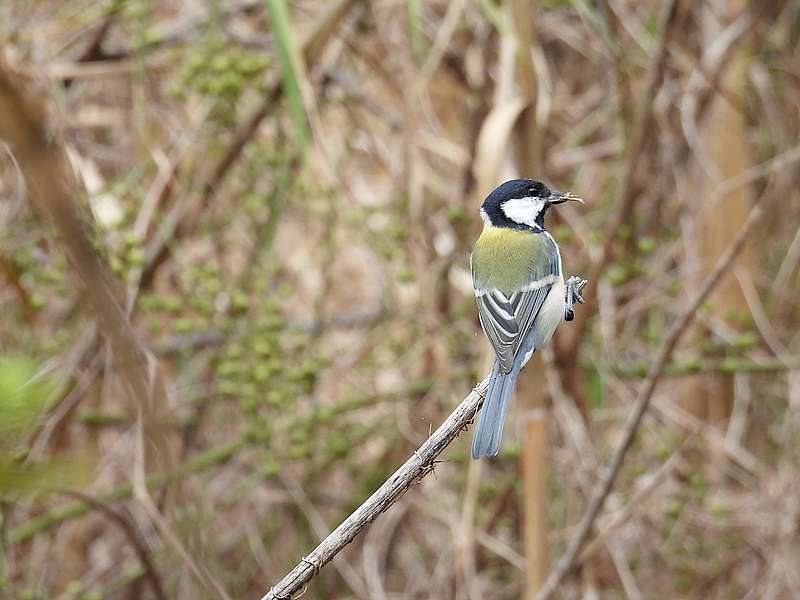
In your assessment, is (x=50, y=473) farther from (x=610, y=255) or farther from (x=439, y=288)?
(x=439, y=288)

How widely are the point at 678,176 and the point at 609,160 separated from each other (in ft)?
0.97

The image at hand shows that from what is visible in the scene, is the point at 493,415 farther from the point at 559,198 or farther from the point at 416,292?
the point at 416,292

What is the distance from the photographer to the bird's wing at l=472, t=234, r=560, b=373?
1924 mm

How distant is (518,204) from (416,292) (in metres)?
1.20

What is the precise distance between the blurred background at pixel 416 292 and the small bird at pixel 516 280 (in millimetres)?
251

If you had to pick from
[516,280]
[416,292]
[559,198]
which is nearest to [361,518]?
[559,198]

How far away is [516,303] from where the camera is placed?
82.1 inches

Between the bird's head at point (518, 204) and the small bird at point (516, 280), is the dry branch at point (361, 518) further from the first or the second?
the bird's head at point (518, 204)

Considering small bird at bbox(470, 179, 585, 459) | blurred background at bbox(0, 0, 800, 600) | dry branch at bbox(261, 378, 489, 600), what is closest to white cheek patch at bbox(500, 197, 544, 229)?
small bird at bbox(470, 179, 585, 459)

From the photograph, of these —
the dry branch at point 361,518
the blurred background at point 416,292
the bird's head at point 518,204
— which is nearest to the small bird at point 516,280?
the bird's head at point 518,204

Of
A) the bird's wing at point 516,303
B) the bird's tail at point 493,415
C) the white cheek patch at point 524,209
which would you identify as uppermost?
the white cheek patch at point 524,209

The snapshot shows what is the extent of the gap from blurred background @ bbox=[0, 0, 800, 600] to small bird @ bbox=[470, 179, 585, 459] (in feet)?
0.82

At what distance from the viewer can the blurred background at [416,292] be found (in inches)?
115

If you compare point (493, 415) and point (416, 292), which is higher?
point (416, 292)
